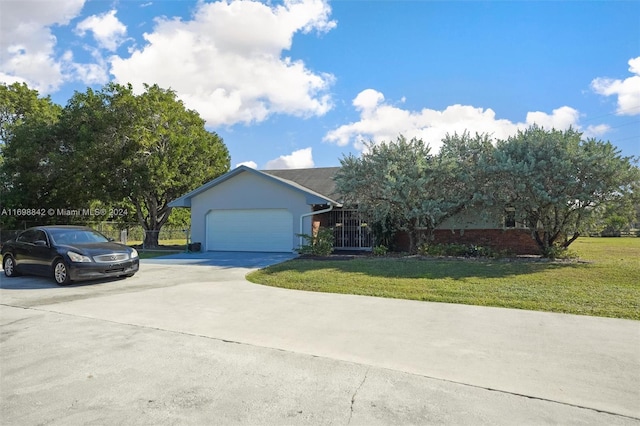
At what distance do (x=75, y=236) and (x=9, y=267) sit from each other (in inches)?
96.2

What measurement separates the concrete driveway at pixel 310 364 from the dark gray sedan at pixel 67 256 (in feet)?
6.43

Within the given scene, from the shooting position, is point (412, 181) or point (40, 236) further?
point (412, 181)

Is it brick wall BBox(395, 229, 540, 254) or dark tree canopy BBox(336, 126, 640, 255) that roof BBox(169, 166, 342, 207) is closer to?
dark tree canopy BBox(336, 126, 640, 255)

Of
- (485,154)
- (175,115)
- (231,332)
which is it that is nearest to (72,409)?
(231,332)

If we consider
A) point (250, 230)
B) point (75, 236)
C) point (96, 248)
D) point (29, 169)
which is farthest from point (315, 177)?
point (29, 169)

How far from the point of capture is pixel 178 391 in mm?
3713

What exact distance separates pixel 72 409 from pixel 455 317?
5.41 metres

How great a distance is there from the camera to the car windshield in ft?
34.2

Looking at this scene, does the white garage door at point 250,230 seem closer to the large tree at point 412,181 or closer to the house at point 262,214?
the house at point 262,214

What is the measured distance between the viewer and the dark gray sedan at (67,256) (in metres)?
9.62

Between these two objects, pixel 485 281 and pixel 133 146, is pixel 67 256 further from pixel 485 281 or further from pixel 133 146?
pixel 133 146

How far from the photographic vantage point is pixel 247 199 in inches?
738

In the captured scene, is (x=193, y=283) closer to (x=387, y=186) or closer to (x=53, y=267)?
(x=53, y=267)

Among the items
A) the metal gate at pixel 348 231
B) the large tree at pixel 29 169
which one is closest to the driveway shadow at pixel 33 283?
the metal gate at pixel 348 231
